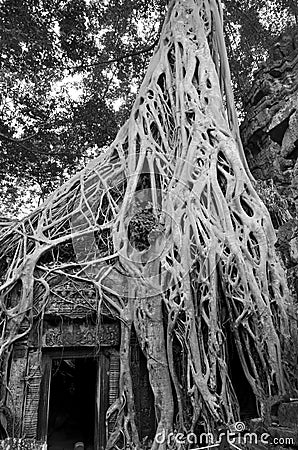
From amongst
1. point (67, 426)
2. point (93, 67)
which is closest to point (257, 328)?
point (67, 426)

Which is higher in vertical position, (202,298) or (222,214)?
(222,214)

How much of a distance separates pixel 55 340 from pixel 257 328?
1.53m

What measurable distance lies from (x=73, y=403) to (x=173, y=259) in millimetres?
3553

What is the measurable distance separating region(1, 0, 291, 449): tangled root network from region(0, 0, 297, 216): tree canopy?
6.67 feet

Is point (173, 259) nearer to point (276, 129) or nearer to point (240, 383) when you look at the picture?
point (240, 383)

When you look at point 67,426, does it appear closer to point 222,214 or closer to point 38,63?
point 222,214

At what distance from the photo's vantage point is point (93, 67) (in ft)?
21.4

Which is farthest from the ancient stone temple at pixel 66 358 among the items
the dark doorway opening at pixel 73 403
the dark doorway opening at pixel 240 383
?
the dark doorway opening at pixel 73 403

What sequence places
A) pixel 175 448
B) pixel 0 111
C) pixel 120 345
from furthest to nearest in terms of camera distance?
pixel 0 111 < pixel 120 345 < pixel 175 448

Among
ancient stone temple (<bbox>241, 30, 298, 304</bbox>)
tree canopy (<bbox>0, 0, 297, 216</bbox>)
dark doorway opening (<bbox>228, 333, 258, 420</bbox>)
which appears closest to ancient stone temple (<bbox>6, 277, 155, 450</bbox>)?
dark doorway opening (<bbox>228, 333, 258, 420</bbox>)

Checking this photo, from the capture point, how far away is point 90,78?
6.91 metres

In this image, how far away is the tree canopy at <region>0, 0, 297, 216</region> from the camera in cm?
591

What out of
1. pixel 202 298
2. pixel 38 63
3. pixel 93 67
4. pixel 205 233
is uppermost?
pixel 93 67

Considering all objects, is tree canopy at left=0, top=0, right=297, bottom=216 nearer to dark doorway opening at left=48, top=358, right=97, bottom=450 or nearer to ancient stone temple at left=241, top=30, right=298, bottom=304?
ancient stone temple at left=241, top=30, right=298, bottom=304
